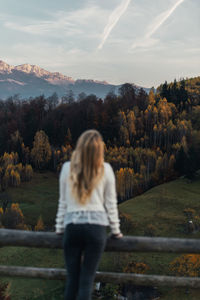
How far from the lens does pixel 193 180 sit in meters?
88.6

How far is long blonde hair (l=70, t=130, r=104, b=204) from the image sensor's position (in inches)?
189

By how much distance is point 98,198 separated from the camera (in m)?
4.95

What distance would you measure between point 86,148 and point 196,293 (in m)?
49.1

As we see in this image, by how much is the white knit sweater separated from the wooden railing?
0.75 m

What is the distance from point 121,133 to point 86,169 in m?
112

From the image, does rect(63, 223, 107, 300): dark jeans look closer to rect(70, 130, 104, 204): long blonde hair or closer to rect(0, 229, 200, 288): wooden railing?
rect(70, 130, 104, 204): long blonde hair

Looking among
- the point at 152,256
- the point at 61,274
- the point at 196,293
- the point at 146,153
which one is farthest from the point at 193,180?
the point at 61,274

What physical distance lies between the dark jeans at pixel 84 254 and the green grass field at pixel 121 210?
44.0m

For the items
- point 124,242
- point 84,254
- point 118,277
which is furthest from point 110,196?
point 118,277

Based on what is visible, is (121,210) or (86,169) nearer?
(86,169)

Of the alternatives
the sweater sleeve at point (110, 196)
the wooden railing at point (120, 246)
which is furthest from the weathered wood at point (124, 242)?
the sweater sleeve at point (110, 196)

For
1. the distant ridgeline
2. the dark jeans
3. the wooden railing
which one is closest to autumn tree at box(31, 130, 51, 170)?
the distant ridgeline

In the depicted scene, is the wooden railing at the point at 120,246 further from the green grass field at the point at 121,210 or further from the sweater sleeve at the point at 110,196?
the green grass field at the point at 121,210

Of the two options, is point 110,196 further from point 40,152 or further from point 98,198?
point 40,152
